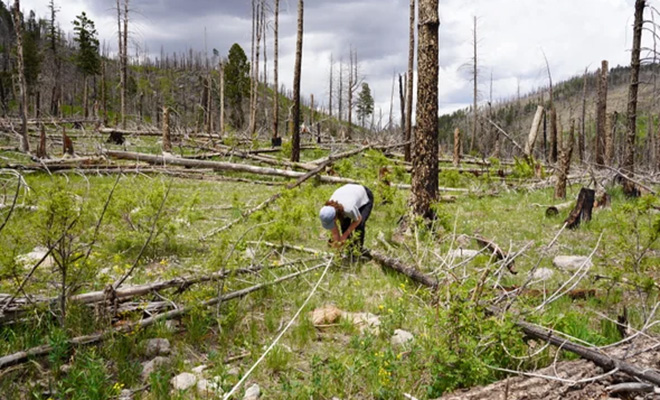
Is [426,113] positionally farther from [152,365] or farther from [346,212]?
[152,365]

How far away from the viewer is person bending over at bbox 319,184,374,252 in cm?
579

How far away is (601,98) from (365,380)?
923 inches

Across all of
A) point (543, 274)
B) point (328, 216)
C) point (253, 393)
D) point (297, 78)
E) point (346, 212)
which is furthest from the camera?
point (297, 78)

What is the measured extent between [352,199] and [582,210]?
559cm

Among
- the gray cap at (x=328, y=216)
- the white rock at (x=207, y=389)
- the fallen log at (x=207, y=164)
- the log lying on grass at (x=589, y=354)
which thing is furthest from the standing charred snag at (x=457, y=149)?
the white rock at (x=207, y=389)

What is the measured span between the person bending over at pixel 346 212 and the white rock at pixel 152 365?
9.39ft

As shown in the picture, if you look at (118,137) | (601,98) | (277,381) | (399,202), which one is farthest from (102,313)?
(601,98)

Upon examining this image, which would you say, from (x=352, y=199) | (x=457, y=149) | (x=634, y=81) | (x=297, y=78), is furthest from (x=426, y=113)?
(x=457, y=149)

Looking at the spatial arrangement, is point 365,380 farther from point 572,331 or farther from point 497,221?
point 497,221

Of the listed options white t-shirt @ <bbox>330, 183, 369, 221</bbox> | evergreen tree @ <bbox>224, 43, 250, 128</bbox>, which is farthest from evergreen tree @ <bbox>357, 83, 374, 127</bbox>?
white t-shirt @ <bbox>330, 183, 369, 221</bbox>

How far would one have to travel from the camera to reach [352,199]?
6273 mm

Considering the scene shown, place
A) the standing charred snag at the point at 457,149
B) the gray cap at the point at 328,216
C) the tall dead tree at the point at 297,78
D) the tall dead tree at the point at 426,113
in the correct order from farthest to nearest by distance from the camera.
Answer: the standing charred snag at the point at 457,149 → the tall dead tree at the point at 297,78 → the tall dead tree at the point at 426,113 → the gray cap at the point at 328,216

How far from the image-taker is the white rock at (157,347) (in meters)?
3.55

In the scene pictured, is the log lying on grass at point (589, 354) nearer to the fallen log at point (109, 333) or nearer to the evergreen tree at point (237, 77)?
the fallen log at point (109, 333)
